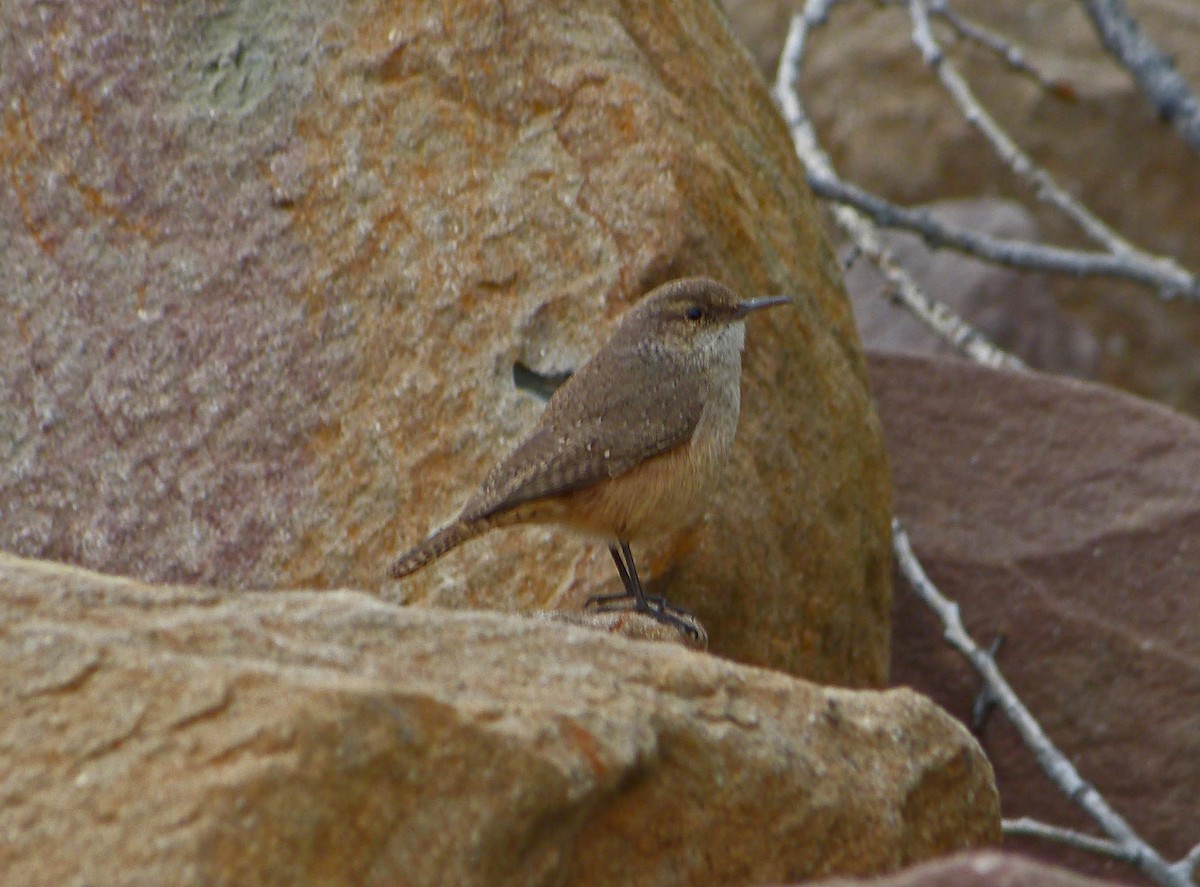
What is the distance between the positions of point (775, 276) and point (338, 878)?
3.36 m

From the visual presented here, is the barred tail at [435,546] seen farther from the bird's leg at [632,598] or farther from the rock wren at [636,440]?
the bird's leg at [632,598]

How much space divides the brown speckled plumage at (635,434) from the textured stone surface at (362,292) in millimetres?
170

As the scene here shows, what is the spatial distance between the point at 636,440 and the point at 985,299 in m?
5.36

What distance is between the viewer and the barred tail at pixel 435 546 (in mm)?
4824

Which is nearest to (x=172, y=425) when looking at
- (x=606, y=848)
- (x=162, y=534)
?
(x=162, y=534)

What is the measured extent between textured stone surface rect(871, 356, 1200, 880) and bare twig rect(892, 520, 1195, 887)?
159 mm

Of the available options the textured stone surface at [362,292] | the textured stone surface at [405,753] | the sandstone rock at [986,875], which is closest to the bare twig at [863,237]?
the textured stone surface at [362,292]

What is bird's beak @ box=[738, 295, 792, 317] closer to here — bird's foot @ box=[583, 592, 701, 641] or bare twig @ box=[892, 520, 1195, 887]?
bird's foot @ box=[583, 592, 701, 641]

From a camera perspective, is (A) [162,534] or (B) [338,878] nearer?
(B) [338,878]

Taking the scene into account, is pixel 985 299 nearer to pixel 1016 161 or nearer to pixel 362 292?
pixel 1016 161

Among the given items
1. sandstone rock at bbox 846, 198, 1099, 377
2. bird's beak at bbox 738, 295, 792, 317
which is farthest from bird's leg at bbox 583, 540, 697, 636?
sandstone rock at bbox 846, 198, 1099, 377

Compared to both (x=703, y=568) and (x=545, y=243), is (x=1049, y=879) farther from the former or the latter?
(x=545, y=243)

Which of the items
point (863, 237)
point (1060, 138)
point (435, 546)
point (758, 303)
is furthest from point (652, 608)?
point (1060, 138)

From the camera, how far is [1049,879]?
266cm
